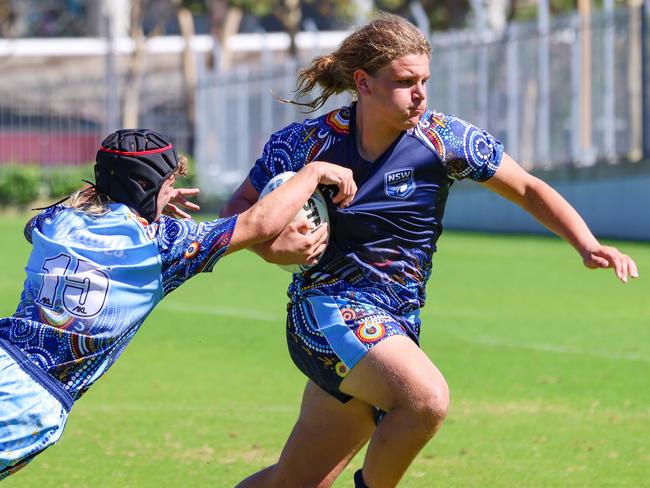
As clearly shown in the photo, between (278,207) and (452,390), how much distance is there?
4.87 m

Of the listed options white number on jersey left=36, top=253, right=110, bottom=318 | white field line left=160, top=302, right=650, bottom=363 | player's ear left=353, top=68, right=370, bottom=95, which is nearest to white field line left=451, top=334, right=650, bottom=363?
white field line left=160, top=302, right=650, bottom=363

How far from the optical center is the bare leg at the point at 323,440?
213 inches

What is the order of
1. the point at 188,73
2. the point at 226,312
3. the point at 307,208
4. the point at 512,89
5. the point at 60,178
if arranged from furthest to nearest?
the point at 188,73 < the point at 60,178 < the point at 512,89 < the point at 226,312 < the point at 307,208

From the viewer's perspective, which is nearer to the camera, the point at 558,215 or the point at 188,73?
the point at 558,215

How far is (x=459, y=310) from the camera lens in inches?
544

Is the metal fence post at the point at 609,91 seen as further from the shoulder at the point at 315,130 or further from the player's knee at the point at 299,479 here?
the player's knee at the point at 299,479

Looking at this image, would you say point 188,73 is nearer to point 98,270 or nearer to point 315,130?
point 315,130

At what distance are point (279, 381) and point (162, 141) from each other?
5.24m

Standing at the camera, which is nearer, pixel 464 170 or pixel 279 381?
pixel 464 170

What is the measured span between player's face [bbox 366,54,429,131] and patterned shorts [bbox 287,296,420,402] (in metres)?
0.72

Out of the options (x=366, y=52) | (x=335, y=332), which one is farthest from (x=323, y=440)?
(x=366, y=52)

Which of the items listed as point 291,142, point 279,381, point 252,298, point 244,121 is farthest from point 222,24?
point 291,142

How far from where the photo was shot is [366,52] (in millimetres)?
5516

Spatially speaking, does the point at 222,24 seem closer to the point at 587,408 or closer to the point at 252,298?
the point at 252,298
